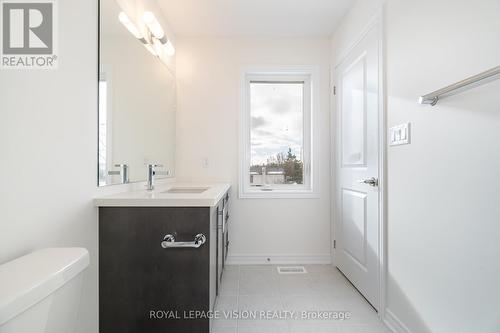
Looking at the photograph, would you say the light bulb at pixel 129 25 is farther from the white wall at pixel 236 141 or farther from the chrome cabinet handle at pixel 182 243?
the chrome cabinet handle at pixel 182 243

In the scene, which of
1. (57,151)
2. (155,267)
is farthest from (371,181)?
(57,151)

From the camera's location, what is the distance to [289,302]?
201 centimetres

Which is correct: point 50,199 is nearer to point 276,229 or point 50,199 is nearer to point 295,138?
point 276,229

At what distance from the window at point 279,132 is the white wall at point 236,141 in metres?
0.18

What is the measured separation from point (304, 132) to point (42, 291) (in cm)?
261

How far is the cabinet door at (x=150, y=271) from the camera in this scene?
1.37 meters

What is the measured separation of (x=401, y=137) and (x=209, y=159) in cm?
178

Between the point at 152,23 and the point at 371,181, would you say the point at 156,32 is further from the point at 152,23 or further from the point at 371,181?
the point at 371,181

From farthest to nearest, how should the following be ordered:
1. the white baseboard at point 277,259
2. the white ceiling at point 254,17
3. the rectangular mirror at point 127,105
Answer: the white baseboard at point 277,259, the white ceiling at point 254,17, the rectangular mirror at point 127,105

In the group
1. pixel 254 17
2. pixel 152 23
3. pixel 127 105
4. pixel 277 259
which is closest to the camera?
pixel 127 105

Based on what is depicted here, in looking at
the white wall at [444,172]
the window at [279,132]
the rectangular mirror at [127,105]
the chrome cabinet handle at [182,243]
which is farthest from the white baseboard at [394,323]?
the rectangular mirror at [127,105]

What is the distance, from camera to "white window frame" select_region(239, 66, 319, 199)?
9.19 feet

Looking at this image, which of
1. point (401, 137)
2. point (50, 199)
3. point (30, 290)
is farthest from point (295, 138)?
point (30, 290)

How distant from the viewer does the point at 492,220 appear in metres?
1.02
